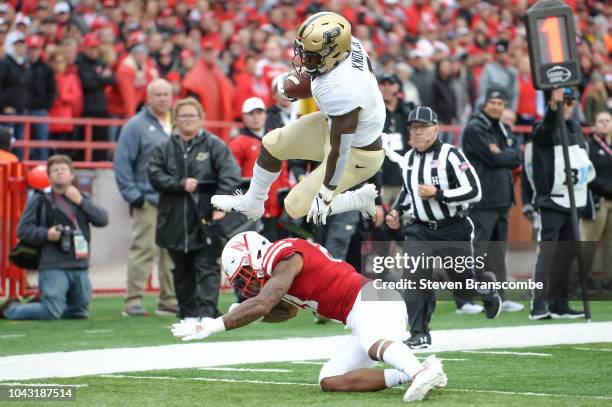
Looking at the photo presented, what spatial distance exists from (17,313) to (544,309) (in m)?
5.33

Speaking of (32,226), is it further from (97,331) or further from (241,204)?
(241,204)

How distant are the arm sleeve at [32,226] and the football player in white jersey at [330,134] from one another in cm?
403

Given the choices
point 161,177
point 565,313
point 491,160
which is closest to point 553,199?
point 491,160

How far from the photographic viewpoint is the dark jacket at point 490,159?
1321 cm

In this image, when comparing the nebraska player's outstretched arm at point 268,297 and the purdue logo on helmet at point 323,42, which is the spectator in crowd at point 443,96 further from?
the nebraska player's outstretched arm at point 268,297

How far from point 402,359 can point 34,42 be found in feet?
34.9

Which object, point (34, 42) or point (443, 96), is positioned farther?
point (443, 96)

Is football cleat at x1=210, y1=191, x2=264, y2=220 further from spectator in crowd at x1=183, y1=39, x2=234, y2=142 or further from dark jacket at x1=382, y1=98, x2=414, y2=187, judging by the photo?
spectator in crowd at x1=183, y1=39, x2=234, y2=142

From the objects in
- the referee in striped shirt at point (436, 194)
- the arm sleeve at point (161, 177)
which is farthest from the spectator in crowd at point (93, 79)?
the referee in striped shirt at point (436, 194)

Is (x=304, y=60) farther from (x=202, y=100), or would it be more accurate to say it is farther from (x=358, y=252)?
(x=202, y=100)

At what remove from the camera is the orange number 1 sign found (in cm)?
1220

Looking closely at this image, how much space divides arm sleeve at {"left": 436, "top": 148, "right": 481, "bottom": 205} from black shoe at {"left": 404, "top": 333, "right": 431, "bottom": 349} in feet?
3.97

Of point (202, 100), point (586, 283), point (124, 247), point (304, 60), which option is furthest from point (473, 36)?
point (304, 60)

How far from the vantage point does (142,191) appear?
1380cm
